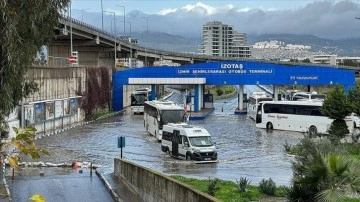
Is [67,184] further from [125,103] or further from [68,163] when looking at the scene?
[125,103]

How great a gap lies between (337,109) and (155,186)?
2197cm

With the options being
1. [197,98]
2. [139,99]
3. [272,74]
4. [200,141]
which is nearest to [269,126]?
[272,74]

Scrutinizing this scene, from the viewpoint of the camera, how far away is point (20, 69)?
1454 cm

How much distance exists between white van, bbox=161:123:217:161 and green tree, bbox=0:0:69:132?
1749 centimetres

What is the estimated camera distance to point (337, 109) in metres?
37.5

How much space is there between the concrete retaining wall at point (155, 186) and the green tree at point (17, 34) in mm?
5235

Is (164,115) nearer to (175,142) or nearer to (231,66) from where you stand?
(175,142)

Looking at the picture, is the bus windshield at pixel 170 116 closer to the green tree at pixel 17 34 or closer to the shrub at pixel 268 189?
the shrub at pixel 268 189

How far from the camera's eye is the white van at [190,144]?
106 feet

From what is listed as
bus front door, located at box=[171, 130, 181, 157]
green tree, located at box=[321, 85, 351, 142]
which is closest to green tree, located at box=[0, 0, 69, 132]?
bus front door, located at box=[171, 130, 181, 157]

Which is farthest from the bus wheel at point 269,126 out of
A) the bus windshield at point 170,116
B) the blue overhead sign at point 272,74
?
the blue overhead sign at point 272,74

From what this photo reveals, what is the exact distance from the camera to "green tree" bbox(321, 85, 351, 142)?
121 ft

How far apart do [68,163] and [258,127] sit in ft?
87.1

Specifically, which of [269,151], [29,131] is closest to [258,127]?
[269,151]
